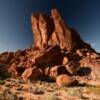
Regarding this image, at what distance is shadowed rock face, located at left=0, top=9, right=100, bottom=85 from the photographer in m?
49.9

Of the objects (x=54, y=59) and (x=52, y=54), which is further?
(x=52, y=54)

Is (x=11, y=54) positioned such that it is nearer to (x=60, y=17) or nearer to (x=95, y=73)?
(x=60, y=17)

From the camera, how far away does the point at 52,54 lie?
56500 millimetres

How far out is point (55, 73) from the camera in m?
48.6

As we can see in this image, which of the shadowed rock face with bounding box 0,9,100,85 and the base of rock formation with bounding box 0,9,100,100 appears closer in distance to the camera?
the base of rock formation with bounding box 0,9,100,100

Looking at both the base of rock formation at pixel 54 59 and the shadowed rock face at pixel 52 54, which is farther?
the shadowed rock face at pixel 52 54

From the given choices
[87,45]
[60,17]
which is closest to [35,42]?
[60,17]

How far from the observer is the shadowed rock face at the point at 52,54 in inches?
1966

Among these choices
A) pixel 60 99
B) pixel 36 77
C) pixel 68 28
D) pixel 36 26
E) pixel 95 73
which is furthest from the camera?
pixel 36 26

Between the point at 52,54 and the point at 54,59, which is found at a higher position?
the point at 52,54

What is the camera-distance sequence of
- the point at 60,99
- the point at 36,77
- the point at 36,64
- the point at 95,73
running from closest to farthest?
the point at 60,99, the point at 36,77, the point at 95,73, the point at 36,64

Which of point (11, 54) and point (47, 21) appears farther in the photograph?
point (47, 21)

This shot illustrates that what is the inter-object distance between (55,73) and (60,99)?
2589 cm

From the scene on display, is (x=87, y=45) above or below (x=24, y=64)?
above
